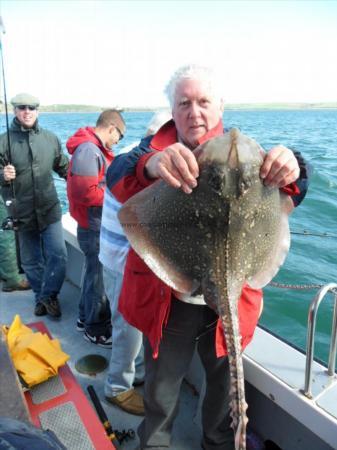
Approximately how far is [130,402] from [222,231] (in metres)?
2.52

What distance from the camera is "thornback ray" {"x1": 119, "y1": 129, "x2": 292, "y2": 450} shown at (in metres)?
1.58

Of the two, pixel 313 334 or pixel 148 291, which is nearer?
pixel 148 291

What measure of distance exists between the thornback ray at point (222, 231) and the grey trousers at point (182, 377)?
53 centimetres

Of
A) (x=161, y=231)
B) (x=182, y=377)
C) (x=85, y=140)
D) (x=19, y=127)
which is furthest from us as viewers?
(x=19, y=127)

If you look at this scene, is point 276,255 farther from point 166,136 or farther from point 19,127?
point 19,127

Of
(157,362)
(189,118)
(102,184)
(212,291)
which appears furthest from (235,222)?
(102,184)

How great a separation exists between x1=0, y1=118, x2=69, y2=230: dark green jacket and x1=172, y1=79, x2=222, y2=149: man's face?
365 centimetres

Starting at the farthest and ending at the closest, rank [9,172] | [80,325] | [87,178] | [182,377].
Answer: [9,172], [80,325], [87,178], [182,377]

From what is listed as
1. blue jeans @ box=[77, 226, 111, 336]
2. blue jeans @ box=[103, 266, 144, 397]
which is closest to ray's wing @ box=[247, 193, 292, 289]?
blue jeans @ box=[103, 266, 144, 397]

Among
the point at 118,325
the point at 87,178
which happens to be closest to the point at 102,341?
the point at 118,325

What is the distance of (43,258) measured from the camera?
5.69m

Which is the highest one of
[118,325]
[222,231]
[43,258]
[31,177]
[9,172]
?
[222,231]

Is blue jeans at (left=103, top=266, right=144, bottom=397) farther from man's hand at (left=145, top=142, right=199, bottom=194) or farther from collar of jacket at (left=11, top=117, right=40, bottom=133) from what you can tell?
collar of jacket at (left=11, top=117, right=40, bottom=133)

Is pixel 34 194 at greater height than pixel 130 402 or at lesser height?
greater
